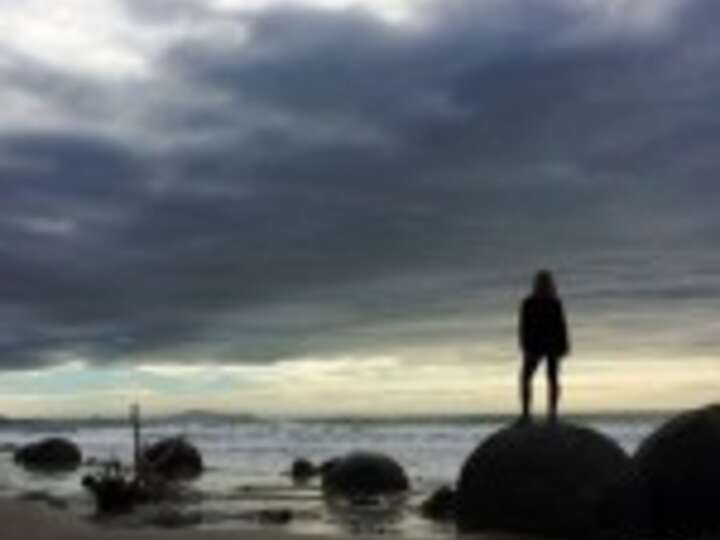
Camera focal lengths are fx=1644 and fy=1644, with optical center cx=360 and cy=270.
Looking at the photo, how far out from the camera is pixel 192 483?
135ft

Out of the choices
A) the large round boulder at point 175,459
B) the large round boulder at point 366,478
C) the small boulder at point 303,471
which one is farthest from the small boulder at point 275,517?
the small boulder at point 303,471

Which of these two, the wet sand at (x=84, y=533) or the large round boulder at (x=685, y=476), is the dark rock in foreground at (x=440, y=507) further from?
the large round boulder at (x=685, y=476)

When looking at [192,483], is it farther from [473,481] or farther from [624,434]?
[624,434]

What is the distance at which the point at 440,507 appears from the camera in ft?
92.0

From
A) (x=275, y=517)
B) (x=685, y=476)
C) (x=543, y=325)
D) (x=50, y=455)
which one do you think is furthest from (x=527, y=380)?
(x=50, y=455)

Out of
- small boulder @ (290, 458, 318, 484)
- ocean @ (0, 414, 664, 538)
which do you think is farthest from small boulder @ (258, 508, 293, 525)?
small boulder @ (290, 458, 318, 484)

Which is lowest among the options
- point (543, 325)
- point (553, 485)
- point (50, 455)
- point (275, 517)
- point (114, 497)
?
point (275, 517)

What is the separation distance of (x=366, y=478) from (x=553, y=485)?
16380 millimetres

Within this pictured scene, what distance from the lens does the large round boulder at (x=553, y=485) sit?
18.9 metres

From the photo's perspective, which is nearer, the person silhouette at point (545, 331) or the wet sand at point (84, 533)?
the wet sand at point (84, 533)

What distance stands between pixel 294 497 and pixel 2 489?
6.76m

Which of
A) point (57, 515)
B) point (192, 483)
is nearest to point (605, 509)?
point (57, 515)

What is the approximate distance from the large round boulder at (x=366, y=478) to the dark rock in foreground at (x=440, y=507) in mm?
5380

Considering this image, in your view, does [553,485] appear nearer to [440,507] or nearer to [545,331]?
[545,331]
